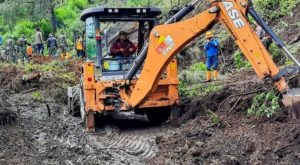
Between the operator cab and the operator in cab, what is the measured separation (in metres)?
0.04

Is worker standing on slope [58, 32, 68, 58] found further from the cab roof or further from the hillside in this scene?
the cab roof

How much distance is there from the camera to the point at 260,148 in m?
7.39

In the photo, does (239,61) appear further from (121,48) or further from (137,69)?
(137,69)

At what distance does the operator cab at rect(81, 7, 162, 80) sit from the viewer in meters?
10.9

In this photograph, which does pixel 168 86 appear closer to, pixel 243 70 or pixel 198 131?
pixel 198 131

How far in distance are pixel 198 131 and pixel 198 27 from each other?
1754 mm

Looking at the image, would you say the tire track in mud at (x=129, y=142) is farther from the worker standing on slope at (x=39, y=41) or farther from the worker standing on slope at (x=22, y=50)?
the worker standing on slope at (x=39, y=41)

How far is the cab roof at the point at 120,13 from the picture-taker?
10.8 meters

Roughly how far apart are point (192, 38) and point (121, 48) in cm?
256

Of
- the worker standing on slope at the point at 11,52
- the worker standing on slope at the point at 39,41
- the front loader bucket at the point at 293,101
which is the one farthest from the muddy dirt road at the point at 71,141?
the worker standing on slope at the point at 39,41

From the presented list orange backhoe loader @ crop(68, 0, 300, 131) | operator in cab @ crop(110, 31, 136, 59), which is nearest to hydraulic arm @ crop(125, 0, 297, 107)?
orange backhoe loader @ crop(68, 0, 300, 131)

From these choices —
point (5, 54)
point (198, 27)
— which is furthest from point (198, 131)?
point (5, 54)

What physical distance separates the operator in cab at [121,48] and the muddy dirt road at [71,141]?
→ 1522 mm

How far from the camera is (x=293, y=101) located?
7395 mm
